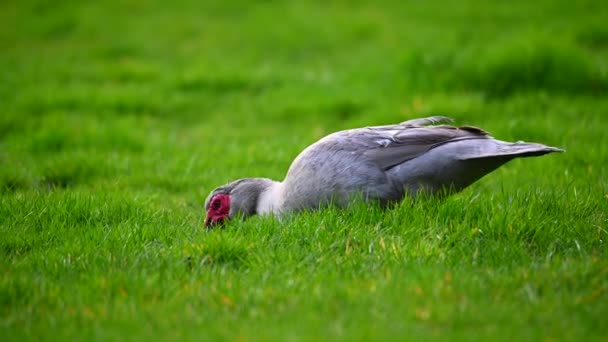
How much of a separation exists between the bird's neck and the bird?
78 mm

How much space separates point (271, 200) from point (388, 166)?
2.91 feet

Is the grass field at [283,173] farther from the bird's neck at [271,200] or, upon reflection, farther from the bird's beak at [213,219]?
the bird's neck at [271,200]

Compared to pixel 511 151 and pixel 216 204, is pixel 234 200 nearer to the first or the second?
pixel 216 204

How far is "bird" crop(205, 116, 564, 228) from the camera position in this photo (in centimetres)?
425

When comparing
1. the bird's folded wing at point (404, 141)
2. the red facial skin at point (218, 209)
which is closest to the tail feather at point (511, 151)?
the bird's folded wing at point (404, 141)

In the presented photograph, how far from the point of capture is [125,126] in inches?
304

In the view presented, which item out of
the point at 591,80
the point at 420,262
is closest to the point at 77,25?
the point at 591,80

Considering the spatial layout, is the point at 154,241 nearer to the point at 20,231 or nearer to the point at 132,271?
the point at 132,271

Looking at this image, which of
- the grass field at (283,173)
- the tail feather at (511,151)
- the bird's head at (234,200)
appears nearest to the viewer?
the grass field at (283,173)

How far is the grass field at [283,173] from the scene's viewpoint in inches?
117

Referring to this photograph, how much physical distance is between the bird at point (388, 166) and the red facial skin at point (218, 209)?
0.20 metres

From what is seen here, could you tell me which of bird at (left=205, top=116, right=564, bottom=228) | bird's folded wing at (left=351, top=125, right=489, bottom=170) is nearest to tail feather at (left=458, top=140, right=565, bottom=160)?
bird at (left=205, top=116, right=564, bottom=228)

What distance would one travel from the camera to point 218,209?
185 inches

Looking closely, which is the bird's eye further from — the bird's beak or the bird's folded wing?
the bird's folded wing
